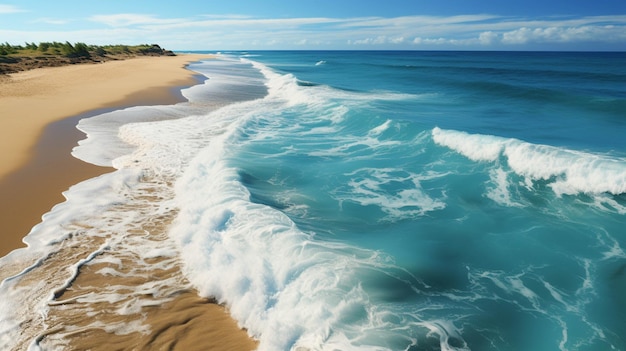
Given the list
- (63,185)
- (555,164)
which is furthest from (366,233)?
(63,185)

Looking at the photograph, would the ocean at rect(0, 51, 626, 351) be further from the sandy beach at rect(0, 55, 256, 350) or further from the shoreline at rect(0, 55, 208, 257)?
the shoreline at rect(0, 55, 208, 257)

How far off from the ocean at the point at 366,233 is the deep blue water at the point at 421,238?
0.10ft

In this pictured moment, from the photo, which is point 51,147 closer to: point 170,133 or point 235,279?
point 170,133

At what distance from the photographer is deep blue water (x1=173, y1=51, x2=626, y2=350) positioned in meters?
4.83

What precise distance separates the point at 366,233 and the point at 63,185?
23.3 ft

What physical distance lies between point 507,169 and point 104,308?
1028 centimetres

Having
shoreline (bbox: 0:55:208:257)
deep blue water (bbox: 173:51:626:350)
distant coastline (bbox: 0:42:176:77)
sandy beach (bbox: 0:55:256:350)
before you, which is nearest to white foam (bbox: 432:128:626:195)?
deep blue water (bbox: 173:51:626:350)

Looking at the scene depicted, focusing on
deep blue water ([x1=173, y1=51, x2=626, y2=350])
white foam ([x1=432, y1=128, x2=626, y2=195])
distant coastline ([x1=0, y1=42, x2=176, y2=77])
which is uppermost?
distant coastline ([x1=0, y1=42, x2=176, y2=77])

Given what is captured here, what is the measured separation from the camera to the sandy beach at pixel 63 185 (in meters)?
4.50

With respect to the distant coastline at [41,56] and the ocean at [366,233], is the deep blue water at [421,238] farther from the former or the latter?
the distant coastline at [41,56]

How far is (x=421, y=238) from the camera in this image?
708 cm

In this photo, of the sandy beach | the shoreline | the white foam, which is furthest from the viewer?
the white foam

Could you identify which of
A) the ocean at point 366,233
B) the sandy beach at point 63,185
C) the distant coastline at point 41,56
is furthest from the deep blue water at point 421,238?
the distant coastline at point 41,56

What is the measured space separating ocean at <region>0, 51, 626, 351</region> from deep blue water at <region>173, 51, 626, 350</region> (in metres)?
0.03
